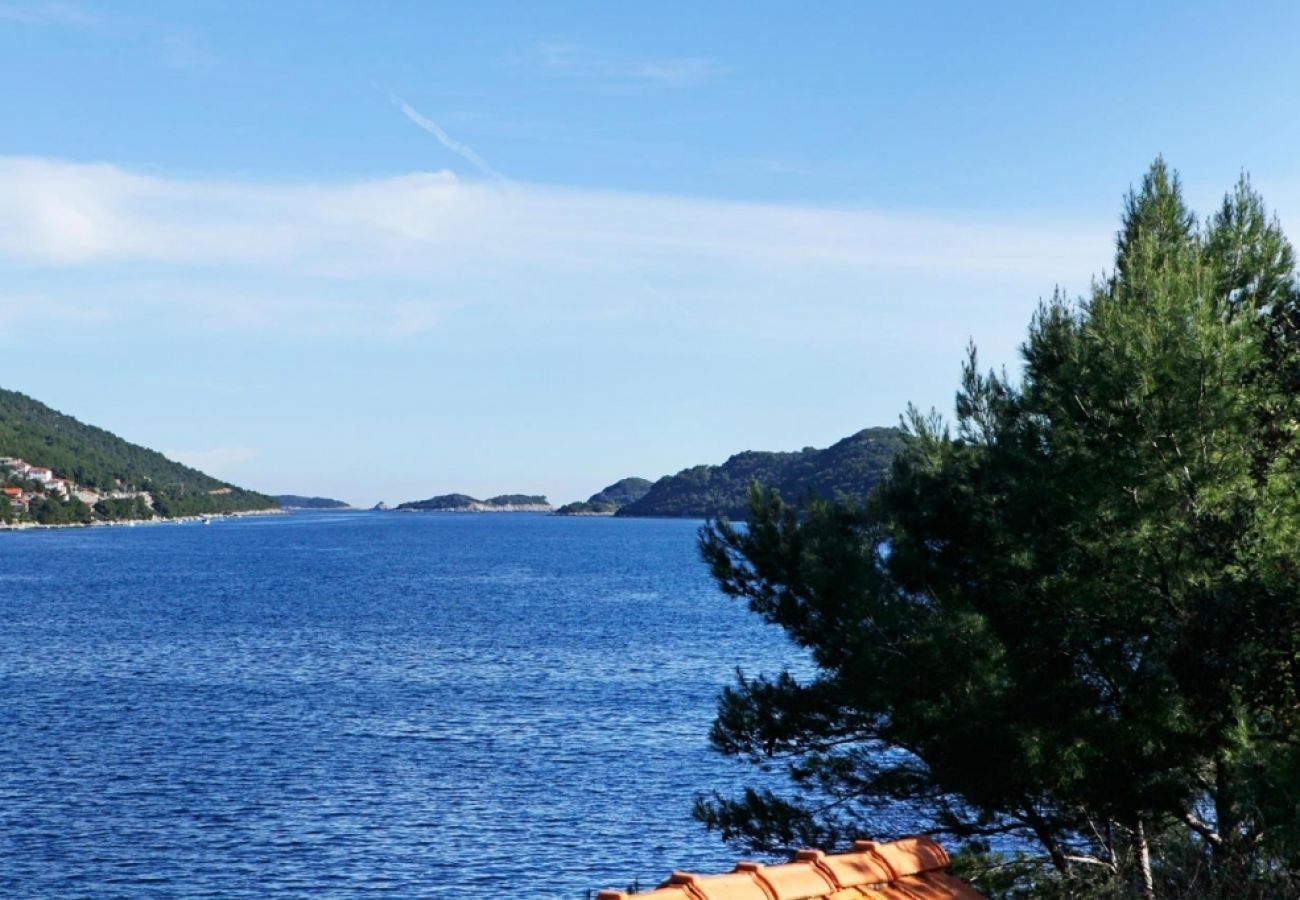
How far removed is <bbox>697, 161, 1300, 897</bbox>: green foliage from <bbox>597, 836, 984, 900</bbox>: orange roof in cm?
274

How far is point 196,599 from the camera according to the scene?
93.8 meters

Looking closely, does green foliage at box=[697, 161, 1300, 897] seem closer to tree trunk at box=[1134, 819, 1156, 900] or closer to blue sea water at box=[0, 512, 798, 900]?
tree trunk at box=[1134, 819, 1156, 900]

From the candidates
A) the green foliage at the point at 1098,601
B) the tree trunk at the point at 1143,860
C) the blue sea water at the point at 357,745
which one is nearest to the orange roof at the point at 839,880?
the green foliage at the point at 1098,601

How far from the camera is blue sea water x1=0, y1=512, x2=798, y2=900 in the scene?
27.5 metres

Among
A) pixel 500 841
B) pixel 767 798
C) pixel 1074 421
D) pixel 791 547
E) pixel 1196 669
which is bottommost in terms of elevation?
pixel 500 841

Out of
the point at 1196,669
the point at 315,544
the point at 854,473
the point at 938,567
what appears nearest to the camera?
the point at 1196,669

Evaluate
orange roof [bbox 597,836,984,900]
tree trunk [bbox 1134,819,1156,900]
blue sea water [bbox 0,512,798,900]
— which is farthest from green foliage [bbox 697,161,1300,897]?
blue sea water [bbox 0,512,798,900]

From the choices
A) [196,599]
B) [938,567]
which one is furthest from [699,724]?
[196,599]

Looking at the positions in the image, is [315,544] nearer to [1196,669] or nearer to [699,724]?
[699,724]

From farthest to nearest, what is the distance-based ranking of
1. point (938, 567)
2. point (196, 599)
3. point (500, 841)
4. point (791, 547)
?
point (196, 599)
point (500, 841)
point (791, 547)
point (938, 567)

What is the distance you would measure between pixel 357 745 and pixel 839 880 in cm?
3352

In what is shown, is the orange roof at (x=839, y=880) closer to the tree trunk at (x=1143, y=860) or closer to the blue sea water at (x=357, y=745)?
the tree trunk at (x=1143, y=860)

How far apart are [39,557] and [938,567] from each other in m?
154

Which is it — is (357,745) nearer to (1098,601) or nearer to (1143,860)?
(1143,860)
